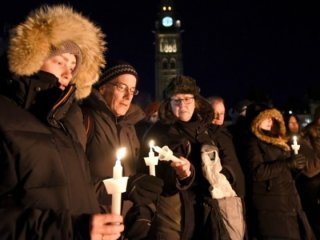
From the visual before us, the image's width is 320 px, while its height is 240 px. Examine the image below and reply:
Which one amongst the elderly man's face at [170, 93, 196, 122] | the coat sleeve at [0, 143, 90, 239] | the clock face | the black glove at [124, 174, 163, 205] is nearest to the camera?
the coat sleeve at [0, 143, 90, 239]

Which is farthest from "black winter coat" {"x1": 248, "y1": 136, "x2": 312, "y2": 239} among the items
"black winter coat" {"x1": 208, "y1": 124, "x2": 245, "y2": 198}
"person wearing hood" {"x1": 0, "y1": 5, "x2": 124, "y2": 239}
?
"person wearing hood" {"x1": 0, "y1": 5, "x2": 124, "y2": 239}

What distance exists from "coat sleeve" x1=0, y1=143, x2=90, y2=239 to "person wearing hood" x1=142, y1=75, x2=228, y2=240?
1331 millimetres

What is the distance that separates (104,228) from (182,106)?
242 centimetres

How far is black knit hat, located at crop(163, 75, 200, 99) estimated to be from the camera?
3785 mm

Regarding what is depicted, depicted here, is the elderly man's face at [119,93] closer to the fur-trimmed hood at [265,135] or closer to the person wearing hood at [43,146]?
the person wearing hood at [43,146]

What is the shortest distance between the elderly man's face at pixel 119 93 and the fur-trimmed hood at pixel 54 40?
1.46 ft

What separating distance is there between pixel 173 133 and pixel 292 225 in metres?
1.85

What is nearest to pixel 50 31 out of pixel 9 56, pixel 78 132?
pixel 9 56

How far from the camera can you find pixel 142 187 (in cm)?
242

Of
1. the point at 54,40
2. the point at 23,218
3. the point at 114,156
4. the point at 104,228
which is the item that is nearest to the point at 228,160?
the point at 114,156

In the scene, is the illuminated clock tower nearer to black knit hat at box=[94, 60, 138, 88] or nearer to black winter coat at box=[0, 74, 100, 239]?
black knit hat at box=[94, 60, 138, 88]

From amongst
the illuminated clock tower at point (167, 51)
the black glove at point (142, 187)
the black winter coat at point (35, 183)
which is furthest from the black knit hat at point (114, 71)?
the illuminated clock tower at point (167, 51)

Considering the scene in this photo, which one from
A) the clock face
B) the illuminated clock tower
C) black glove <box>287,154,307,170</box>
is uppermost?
the clock face

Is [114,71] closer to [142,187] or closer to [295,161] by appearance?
[142,187]
